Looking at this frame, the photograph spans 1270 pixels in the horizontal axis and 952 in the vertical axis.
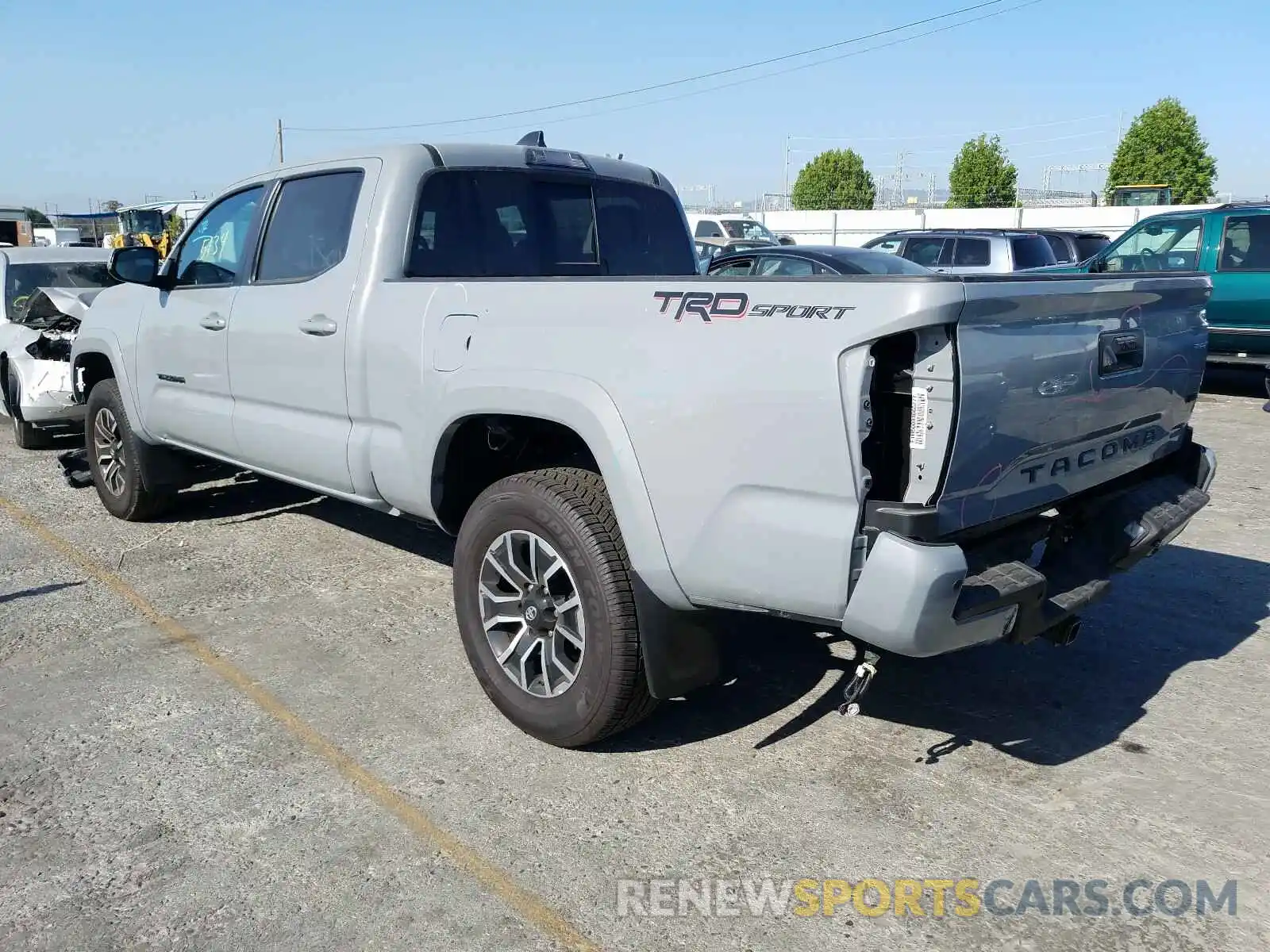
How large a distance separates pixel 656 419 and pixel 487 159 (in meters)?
2.00

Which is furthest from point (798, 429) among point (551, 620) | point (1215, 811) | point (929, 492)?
point (1215, 811)

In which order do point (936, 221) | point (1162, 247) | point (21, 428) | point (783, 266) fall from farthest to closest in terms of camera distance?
point (936, 221), point (783, 266), point (1162, 247), point (21, 428)

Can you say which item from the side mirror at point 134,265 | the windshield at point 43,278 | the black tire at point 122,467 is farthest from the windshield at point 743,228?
the side mirror at point 134,265

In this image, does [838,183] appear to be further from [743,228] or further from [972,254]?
[972,254]

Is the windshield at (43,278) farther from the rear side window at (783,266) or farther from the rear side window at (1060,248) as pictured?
the rear side window at (1060,248)

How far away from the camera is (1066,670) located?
14.1ft

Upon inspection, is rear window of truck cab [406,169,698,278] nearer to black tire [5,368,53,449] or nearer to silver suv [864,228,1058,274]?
black tire [5,368,53,449]

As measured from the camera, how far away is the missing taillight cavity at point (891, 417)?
273 centimetres

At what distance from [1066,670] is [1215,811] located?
1068mm

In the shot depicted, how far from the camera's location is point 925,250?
15422 mm

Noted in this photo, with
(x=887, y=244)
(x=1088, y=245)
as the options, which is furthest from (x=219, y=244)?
(x=1088, y=245)

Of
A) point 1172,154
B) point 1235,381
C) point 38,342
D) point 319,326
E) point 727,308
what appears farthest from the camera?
point 1172,154

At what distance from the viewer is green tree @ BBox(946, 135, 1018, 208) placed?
54031 millimetres

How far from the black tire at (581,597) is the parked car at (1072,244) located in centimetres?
1360
